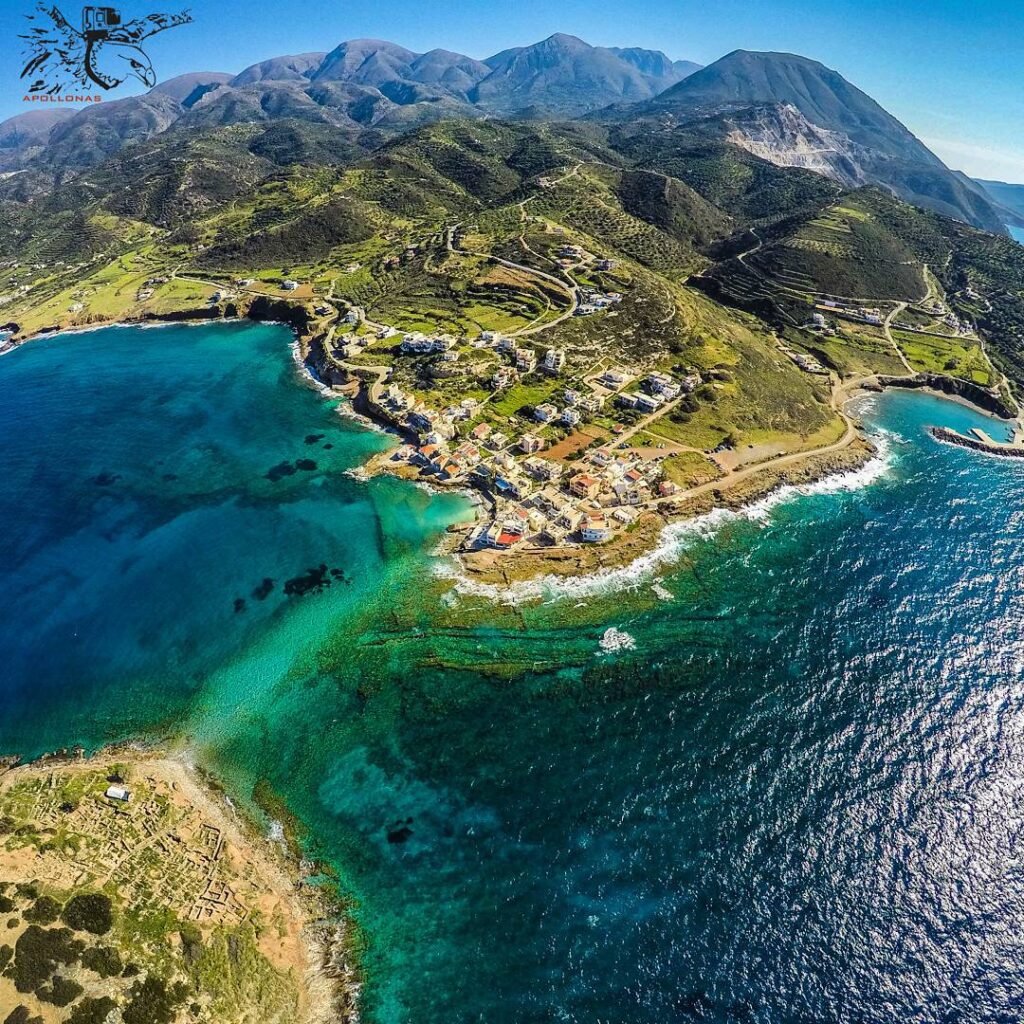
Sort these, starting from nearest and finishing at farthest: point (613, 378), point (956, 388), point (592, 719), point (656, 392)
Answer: point (592, 719)
point (656, 392)
point (613, 378)
point (956, 388)

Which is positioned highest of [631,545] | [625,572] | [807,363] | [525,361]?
[807,363]

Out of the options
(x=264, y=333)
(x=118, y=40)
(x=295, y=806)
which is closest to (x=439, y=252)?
(x=264, y=333)

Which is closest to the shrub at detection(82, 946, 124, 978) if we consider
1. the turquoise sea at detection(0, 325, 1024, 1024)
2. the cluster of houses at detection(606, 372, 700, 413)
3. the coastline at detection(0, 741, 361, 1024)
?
the coastline at detection(0, 741, 361, 1024)

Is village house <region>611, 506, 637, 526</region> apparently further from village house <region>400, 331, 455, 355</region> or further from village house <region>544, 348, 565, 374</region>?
village house <region>400, 331, 455, 355</region>

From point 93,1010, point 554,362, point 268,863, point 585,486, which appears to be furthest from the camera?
point 554,362

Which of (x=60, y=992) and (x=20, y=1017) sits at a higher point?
(x=20, y=1017)

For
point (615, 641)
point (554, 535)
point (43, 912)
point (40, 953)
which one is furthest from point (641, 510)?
point (40, 953)

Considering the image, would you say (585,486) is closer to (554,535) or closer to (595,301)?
(554,535)
